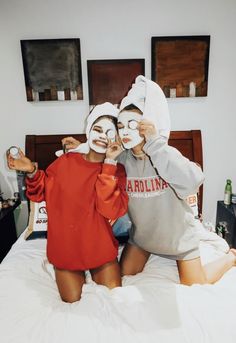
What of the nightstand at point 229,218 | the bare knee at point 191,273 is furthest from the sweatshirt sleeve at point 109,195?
the nightstand at point 229,218

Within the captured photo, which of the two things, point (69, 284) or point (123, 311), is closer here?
point (123, 311)

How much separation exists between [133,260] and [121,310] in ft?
1.29

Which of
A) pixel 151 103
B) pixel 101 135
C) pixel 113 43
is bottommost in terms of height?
pixel 101 135

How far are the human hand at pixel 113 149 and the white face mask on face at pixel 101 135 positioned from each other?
22 millimetres

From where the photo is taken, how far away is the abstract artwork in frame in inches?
78.8

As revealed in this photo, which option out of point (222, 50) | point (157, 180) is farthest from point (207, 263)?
point (222, 50)

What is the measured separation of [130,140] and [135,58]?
108 cm

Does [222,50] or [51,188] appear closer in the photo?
[51,188]

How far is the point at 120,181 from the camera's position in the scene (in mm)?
1319

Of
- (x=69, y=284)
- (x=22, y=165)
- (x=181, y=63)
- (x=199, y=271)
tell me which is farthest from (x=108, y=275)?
(x=181, y=63)

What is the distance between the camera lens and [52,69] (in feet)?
6.70

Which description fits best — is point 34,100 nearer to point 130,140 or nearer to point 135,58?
point 135,58

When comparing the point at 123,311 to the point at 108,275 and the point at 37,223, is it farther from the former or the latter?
the point at 37,223

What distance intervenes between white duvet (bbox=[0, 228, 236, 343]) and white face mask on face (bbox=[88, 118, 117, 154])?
0.67m
